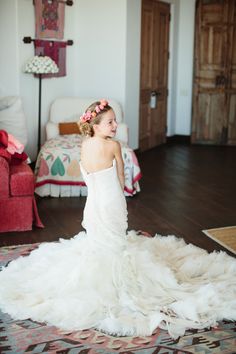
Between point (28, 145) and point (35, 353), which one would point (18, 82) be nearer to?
point (28, 145)

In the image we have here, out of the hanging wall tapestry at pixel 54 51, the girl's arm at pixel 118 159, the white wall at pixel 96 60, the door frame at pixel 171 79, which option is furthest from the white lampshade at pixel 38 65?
the girl's arm at pixel 118 159

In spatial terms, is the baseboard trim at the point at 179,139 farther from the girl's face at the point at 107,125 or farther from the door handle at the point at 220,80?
the girl's face at the point at 107,125

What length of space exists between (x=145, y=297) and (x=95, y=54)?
16.2 feet

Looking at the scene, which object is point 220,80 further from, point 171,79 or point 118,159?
point 118,159

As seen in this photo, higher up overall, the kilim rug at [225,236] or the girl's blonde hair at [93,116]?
the girl's blonde hair at [93,116]

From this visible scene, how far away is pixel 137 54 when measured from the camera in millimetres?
7316

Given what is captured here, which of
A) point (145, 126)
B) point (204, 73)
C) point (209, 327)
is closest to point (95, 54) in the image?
point (145, 126)

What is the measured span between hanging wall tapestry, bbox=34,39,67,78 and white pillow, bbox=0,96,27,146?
1180mm

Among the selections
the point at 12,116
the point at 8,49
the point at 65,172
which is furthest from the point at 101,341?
the point at 8,49

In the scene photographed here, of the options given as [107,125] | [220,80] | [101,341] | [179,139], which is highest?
[220,80]

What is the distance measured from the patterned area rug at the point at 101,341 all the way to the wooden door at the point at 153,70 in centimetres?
536

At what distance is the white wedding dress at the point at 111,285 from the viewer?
109 inches

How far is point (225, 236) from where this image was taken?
4234mm

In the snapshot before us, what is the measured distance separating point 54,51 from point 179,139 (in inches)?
121
